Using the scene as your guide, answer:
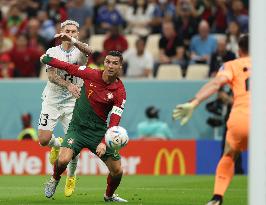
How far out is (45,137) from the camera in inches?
615

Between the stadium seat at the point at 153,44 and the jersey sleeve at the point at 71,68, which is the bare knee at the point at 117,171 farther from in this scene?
the stadium seat at the point at 153,44

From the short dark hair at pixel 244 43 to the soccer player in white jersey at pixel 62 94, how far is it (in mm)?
3265

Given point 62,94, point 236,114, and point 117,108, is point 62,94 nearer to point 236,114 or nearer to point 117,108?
point 117,108

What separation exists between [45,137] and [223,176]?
4958mm

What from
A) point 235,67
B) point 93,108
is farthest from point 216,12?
point 235,67

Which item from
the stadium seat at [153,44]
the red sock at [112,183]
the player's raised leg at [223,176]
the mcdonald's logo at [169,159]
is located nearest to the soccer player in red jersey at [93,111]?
the red sock at [112,183]

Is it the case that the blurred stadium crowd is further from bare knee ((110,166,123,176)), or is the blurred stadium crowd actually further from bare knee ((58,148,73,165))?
bare knee ((58,148,73,165))

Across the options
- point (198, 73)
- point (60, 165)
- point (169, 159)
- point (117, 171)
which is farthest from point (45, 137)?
point (198, 73)

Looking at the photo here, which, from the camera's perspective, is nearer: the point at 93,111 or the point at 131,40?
the point at 93,111

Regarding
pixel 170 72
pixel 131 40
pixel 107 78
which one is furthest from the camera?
pixel 131 40

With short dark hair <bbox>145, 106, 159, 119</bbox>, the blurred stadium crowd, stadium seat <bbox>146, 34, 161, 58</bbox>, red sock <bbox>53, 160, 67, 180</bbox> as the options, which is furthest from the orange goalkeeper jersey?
stadium seat <bbox>146, 34, 161, 58</bbox>

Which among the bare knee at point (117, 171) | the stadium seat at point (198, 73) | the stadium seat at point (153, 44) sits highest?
the stadium seat at point (153, 44)

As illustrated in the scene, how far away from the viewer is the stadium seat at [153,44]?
24828 millimetres

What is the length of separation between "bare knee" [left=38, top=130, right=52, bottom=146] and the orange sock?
4.81 meters
